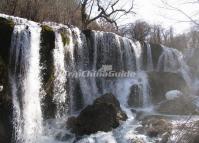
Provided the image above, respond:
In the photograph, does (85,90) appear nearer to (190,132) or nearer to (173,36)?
(190,132)

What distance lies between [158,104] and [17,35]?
7082mm

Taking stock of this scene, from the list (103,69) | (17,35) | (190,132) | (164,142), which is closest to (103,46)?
(103,69)

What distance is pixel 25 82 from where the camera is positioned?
36.2 feet

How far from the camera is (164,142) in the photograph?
9734 millimetres

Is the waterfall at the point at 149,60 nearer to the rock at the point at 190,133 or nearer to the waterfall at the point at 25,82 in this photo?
the waterfall at the point at 25,82

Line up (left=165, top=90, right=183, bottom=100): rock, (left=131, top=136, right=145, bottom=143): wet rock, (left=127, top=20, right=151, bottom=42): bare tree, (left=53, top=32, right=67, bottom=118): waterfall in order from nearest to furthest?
(left=131, top=136, right=145, bottom=143): wet rock < (left=53, top=32, right=67, bottom=118): waterfall < (left=165, top=90, right=183, bottom=100): rock < (left=127, top=20, right=151, bottom=42): bare tree

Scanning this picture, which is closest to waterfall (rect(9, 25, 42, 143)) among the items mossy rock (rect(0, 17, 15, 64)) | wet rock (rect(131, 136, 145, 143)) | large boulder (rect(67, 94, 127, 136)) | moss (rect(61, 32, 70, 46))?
mossy rock (rect(0, 17, 15, 64))

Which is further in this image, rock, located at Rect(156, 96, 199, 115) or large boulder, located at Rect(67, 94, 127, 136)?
rock, located at Rect(156, 96, 199, 115)

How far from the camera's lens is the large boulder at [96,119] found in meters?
10.7

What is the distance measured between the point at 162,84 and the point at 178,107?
2.63m

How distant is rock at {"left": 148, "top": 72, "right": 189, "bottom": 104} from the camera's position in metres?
15.9

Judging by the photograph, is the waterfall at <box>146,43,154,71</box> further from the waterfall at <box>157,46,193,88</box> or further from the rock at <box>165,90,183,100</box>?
the rock at <box>165,90,183,100</box>

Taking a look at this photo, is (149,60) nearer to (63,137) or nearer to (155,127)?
(155,127)

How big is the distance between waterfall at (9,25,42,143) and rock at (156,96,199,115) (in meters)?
5.47
